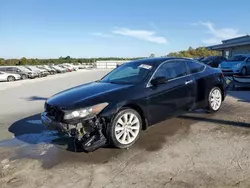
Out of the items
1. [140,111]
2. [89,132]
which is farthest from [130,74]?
[89,132]

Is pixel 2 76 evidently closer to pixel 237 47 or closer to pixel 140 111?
pixel 140 111

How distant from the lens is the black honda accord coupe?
4.32 meters

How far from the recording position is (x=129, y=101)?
4.66m

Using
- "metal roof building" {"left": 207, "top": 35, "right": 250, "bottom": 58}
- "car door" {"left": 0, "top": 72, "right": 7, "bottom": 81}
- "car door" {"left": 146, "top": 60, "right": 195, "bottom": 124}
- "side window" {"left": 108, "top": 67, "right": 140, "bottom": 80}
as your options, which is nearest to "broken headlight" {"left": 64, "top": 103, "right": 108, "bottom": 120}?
"car door" {"left": 146, "top": 60, "right": 195, "bottom": 124}

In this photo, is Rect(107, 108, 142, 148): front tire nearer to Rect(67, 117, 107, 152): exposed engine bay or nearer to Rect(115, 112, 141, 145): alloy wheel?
Rect(115, 112, 141, 145): alloy wheel

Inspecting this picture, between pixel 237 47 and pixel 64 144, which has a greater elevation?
pixel 237 47

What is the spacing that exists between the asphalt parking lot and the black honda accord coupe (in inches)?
13.5

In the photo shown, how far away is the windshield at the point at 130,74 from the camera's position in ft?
17.4

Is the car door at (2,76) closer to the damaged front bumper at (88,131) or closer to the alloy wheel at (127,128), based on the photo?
the damaged front bumper at (88,131)

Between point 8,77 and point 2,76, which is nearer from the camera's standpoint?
point 2,76

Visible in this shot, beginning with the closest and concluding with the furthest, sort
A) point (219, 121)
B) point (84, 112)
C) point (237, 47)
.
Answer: point (84, 112)
point (219, 121)
point (237, 47)

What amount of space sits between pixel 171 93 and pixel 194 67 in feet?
4.22

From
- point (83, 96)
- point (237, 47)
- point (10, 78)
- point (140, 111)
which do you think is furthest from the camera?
point (237, 47)

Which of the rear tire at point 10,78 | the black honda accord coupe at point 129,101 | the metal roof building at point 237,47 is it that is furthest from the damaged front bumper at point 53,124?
the metal roof building at point 237,47
